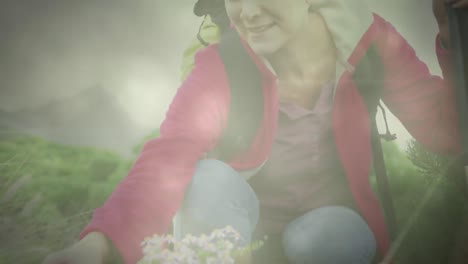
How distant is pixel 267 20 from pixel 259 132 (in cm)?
48

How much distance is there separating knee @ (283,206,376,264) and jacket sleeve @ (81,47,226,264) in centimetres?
49

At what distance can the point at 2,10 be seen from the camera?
1555mm

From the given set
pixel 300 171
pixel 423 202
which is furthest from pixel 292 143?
pixel 423 202

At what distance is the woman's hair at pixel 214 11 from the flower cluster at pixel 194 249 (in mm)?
850

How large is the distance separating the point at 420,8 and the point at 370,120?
0.61 m

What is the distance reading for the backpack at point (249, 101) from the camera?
1.60 metres

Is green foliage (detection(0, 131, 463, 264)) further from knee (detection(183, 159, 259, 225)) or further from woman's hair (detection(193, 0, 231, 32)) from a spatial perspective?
woman's hair (detection(193, 0, 231, 32))

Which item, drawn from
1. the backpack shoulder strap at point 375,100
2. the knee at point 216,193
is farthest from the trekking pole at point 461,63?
the knee at point 216,193

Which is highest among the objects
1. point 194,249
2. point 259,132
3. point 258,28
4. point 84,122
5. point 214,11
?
point 214,11

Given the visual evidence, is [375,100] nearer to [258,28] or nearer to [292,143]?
[292,143]

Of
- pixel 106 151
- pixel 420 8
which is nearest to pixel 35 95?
pixel 106 151

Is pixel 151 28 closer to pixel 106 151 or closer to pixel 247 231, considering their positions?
pixel 106 151

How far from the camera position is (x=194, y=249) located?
146cm

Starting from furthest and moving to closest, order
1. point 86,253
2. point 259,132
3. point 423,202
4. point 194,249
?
point 423,202 < point 259,132 < point 194,249 < point 86,253
